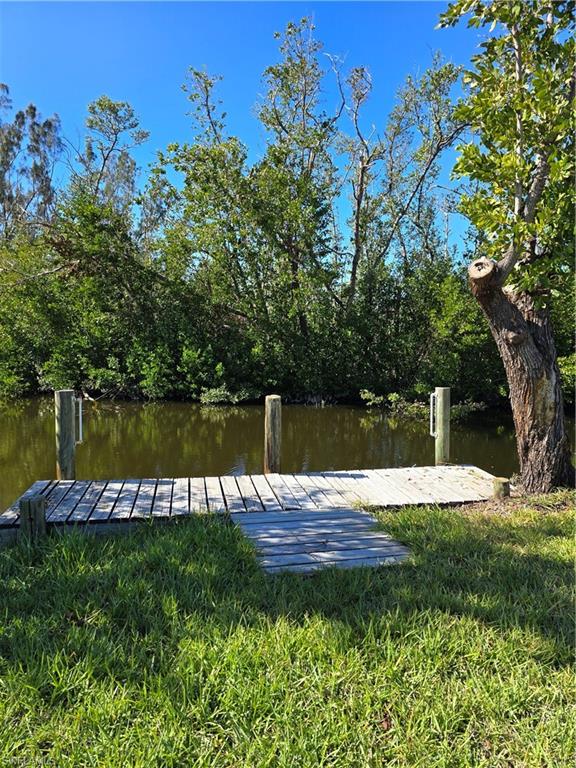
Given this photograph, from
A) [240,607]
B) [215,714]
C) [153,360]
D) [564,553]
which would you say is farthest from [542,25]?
[153,360]

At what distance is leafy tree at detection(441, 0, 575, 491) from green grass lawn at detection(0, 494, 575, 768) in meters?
1.68

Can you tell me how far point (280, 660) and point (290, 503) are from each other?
7.30 ft

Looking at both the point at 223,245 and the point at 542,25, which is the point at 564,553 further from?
the point at 223,245

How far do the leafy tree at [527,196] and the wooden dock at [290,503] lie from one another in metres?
0.95

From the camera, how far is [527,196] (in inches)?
176

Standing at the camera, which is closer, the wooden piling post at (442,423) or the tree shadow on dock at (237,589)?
the tree shadow on dock at (237,589)

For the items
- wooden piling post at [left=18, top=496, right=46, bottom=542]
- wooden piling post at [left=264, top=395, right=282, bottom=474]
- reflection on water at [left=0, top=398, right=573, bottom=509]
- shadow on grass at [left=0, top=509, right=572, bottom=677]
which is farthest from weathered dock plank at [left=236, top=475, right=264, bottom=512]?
reflection on water at [left=0, top=398, right=573, bottom=509]

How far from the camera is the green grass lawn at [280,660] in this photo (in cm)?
181

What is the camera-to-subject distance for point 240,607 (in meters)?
2.63

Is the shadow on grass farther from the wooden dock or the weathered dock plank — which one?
the weathered dock plank

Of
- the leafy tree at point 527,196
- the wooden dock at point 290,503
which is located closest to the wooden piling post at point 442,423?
the wooden dock at point 290,503

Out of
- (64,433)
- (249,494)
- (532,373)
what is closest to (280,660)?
(249,494)

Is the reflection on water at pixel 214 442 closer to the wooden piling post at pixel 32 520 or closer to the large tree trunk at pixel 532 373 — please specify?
the wooden piling post at pixel 32 520

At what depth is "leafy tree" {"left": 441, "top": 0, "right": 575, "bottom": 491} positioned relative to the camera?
4008 millimetres
